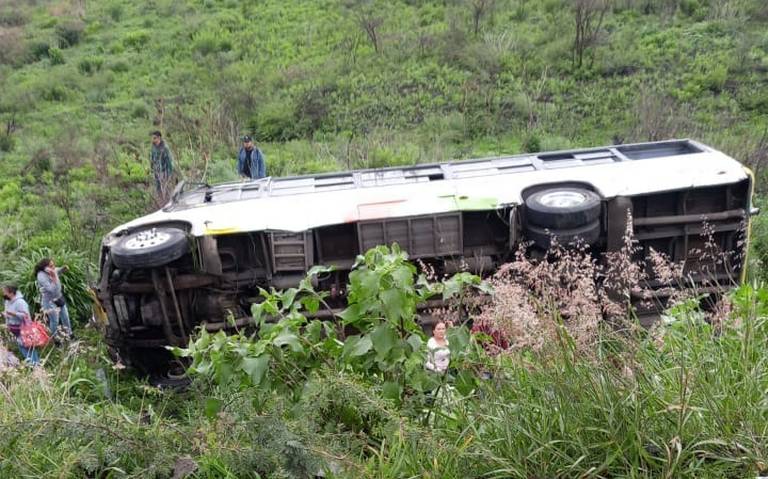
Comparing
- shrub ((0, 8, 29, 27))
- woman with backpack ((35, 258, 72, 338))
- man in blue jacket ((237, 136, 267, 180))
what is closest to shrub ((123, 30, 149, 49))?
shrub ((0, 8, 29, 27))

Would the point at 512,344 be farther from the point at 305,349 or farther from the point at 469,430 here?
the point at 305,349

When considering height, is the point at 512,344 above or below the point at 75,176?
above

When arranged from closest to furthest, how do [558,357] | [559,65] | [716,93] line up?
[558,357] < [716,93] < [559,65]

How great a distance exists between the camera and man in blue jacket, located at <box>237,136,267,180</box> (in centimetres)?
1003

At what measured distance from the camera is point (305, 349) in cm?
360

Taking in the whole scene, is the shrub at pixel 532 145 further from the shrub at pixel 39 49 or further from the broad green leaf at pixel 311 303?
the shrub at pixel 39 49

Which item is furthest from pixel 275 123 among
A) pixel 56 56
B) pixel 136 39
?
pixel 56 56

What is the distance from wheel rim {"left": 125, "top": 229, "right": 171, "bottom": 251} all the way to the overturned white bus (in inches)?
0.8

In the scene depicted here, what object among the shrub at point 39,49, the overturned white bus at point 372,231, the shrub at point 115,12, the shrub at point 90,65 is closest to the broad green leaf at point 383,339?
the overturned white bus at point 372,231

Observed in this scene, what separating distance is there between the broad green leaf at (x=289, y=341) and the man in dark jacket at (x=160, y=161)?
25.4ft

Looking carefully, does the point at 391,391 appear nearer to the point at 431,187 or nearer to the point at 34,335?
the point at 431,187

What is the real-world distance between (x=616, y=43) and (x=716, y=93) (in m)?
3.06

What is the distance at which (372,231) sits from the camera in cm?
687

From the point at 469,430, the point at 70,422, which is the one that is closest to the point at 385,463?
the point at 469,430
